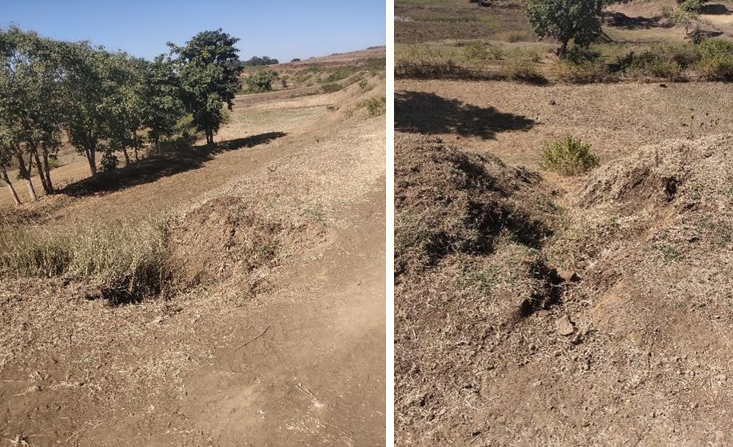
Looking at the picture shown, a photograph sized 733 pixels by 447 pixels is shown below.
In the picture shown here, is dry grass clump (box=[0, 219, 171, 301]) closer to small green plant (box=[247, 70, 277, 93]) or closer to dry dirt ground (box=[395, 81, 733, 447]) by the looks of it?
dry dirt ground (box=[395, 81, 733, 447])

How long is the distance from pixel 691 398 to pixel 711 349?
54 cm

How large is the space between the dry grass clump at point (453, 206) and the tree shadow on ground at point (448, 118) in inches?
154

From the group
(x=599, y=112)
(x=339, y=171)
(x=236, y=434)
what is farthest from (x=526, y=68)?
(x=236, y=434)

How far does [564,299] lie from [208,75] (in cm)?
1481

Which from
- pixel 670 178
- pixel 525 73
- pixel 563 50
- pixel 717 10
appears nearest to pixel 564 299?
pixel 670 178

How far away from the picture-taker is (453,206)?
5148 millimetres

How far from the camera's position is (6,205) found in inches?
473

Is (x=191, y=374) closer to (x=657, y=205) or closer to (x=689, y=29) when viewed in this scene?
(x=657, y=205)

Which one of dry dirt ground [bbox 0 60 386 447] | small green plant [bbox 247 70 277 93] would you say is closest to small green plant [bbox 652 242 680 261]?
dry dirt ground [bbox 0 60 386 447]

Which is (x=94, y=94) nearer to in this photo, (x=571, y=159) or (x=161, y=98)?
(x=161, y=98)

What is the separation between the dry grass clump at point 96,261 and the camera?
5.16 m

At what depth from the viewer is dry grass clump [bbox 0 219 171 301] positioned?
203 inches

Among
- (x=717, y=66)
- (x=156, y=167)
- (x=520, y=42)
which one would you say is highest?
(x=520, y=42)

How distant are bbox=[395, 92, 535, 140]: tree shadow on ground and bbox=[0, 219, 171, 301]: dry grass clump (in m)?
5.88
